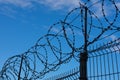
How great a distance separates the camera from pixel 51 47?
8.98 m

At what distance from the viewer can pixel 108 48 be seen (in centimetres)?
704

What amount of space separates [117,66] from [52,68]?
10.7 ft

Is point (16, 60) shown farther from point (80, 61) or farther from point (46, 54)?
point (80, 61)

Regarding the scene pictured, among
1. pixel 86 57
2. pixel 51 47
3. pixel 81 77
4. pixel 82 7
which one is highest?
pixel 82 7

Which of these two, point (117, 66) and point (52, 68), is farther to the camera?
point (52, 68)

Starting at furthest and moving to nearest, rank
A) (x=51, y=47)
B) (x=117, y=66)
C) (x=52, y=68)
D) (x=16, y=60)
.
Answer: (x=16, y=60), (x=52, y=68), (x=51, y=47), (x=117, y=66)

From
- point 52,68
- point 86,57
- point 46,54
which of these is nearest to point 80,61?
point 86,57

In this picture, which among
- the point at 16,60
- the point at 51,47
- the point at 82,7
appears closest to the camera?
the point at 82,7

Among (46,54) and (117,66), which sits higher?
(46,54)

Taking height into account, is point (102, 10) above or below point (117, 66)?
above

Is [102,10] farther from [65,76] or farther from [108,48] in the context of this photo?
[65,76]

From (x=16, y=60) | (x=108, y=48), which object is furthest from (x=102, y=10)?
(x=16, y=60)

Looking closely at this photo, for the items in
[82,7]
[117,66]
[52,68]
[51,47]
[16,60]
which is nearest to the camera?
[117,66]

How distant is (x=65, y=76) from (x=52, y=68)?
0.57 m
